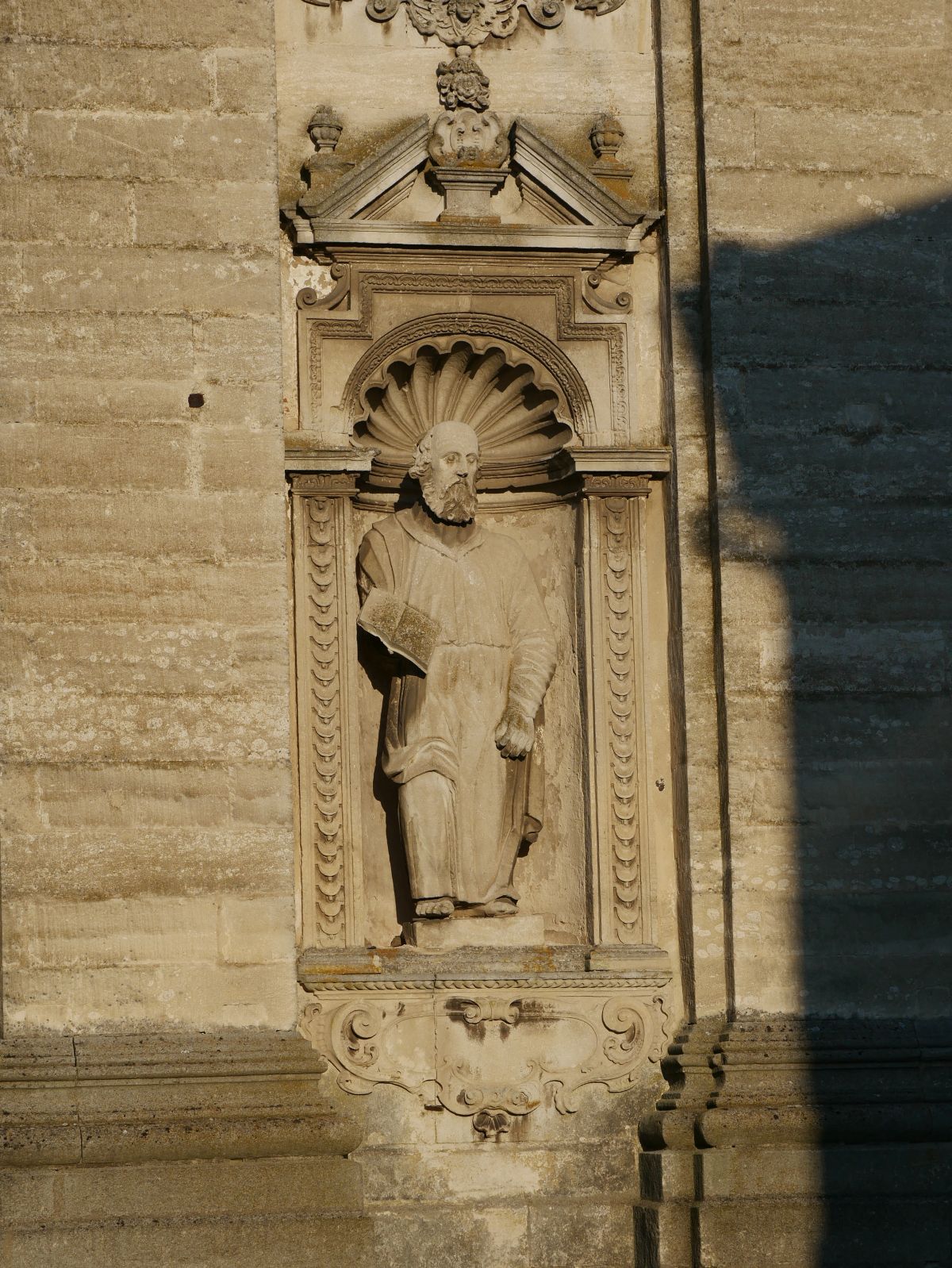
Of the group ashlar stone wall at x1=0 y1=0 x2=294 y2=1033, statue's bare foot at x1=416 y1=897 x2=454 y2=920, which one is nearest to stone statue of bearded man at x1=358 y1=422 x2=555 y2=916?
statue's bare foot at x1=416 y1=897 x2=454 y2=920

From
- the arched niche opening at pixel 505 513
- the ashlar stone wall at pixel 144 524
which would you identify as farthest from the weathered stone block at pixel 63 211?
the arched niche opening at pixel 505 513

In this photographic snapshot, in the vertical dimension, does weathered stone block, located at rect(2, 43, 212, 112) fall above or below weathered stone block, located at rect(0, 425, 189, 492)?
above

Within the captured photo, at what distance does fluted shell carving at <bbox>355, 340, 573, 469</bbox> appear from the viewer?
11.8m

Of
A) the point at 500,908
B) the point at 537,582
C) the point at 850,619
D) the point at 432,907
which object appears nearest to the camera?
the point at 850,619

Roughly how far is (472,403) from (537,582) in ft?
2.94

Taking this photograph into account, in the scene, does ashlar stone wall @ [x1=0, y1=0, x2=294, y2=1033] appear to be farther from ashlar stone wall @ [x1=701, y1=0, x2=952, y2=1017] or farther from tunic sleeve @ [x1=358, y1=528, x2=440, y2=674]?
ashlar stone wall @ [x1=701, y1=0, x2=952, y2=1017]

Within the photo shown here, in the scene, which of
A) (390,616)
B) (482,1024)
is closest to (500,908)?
(482,1024)

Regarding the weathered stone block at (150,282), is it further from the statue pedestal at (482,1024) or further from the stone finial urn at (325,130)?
the statue pedestal at (482,1024)

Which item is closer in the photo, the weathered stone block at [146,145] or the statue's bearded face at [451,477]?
the weathered stone block at [146,145]

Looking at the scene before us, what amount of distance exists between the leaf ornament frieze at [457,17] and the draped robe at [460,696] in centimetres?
211

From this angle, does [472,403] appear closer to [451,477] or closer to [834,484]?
[451,477]

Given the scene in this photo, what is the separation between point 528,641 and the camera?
11.6 metres

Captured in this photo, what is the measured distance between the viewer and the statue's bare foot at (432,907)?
446 inches

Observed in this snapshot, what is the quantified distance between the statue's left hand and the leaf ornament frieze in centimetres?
299
